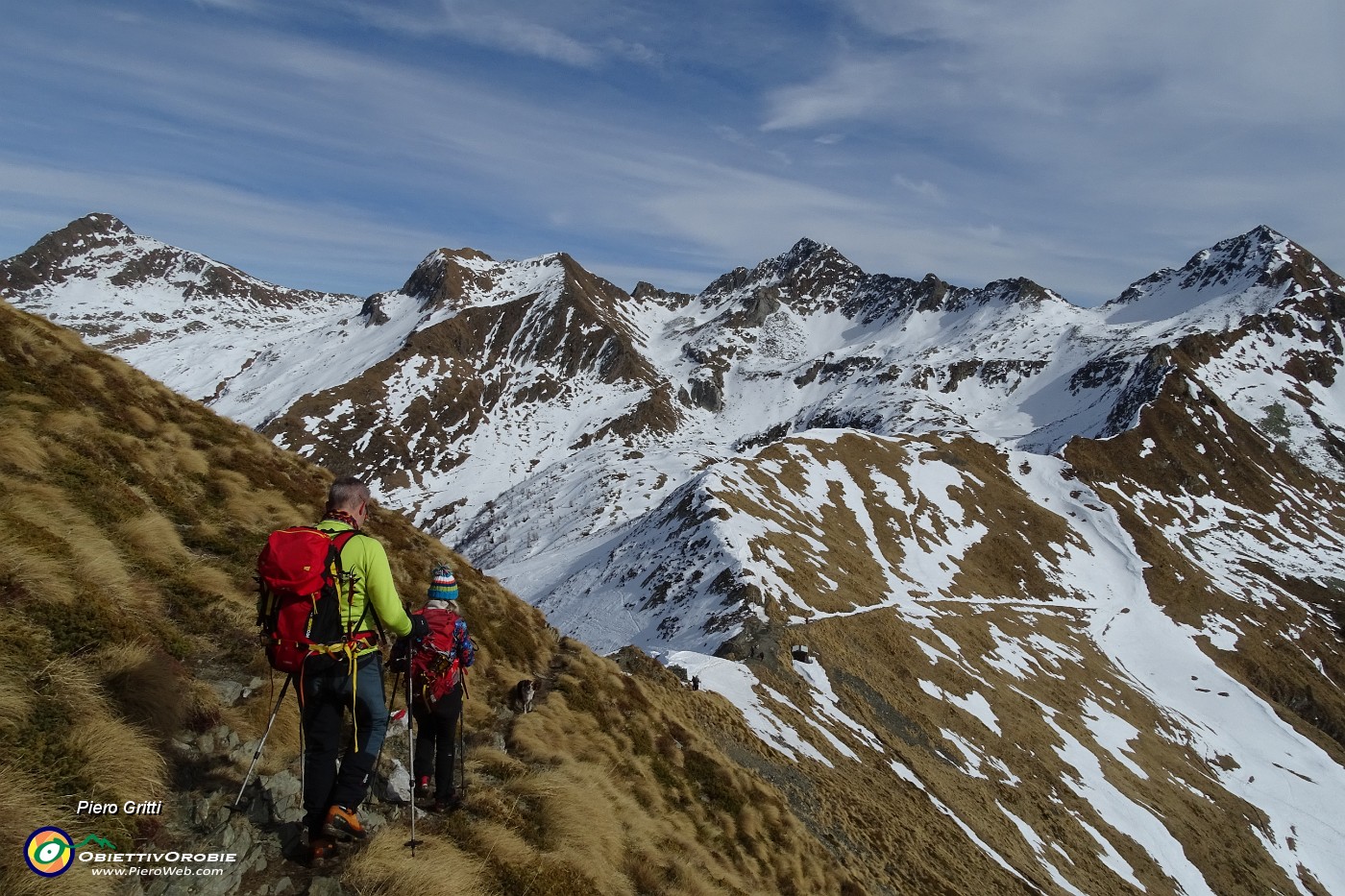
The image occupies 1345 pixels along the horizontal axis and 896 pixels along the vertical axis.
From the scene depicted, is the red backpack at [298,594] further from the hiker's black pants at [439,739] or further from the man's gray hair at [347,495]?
the hiker's black pants at [439,739]

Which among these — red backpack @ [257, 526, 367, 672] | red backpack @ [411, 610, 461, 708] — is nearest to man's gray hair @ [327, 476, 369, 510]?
red backpack @ [257, 526, 367, 672]

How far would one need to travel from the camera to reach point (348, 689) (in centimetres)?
607

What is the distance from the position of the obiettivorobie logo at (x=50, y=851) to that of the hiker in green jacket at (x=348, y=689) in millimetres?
1596

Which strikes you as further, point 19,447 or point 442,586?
point 19,447

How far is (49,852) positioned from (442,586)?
4.03m

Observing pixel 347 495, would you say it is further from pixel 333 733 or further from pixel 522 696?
pixel 522 696

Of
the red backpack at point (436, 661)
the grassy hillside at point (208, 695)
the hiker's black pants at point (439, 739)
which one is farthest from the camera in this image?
the hiker's black pants at point (439, 739)

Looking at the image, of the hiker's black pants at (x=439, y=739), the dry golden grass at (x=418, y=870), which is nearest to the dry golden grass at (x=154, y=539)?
the hiker's black pants at (x=439, y=739)

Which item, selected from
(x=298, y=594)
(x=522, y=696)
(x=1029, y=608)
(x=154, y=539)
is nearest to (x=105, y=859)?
(x=298, y=594)

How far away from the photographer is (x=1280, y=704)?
72.3 meters

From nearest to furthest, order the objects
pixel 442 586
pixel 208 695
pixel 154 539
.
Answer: pixel 208 695
pixel 442 586
pixel 154 539

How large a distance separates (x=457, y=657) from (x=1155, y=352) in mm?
214035

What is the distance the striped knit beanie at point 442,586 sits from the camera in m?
8.16

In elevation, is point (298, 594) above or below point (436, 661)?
above
